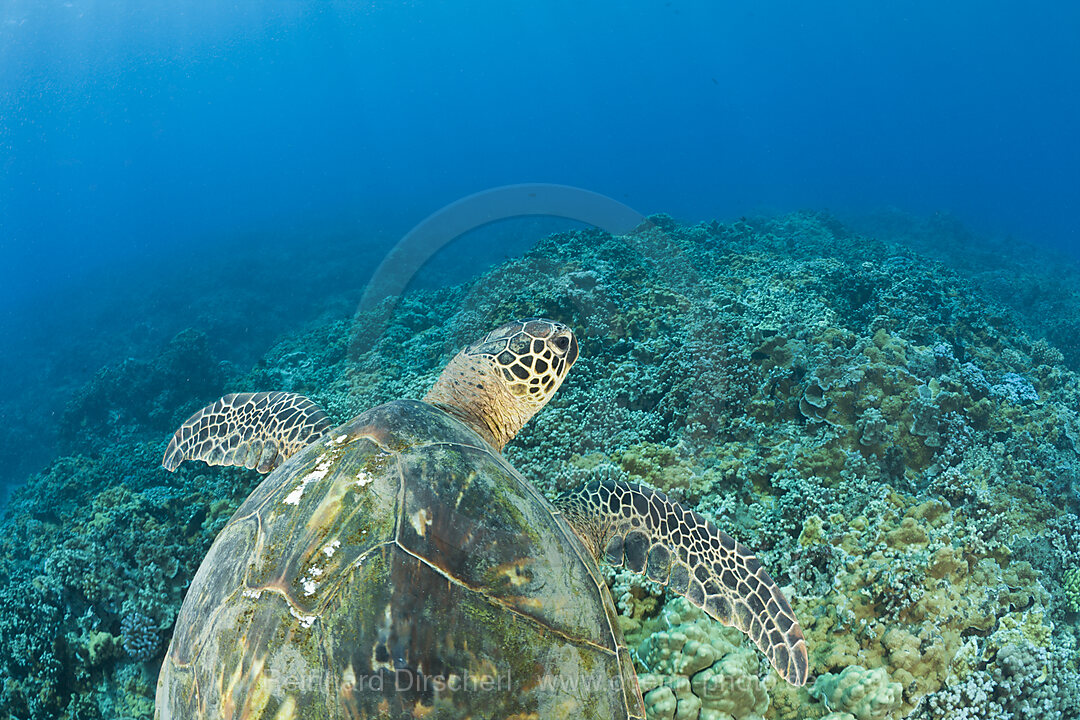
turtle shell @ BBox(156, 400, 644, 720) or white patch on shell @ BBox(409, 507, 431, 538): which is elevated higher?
white patch on shell @ BBox(409, 507, 431, 538)

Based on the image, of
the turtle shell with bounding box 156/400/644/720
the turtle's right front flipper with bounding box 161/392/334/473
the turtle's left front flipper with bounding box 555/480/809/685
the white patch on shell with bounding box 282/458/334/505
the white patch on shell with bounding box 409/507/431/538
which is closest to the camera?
the turtle shell with bounding box 156/400/644/720

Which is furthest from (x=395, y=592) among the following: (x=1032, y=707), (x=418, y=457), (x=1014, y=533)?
(x=1014, y=533)

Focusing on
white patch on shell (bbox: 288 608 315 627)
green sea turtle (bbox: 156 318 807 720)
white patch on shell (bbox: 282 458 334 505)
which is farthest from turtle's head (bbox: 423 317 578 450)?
white patch on shell (bbox: 288 608 315 627)

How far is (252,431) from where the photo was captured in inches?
112

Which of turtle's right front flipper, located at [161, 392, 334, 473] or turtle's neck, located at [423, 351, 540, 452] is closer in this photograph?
turtle's neck, located at [423, 351, 540, 452]

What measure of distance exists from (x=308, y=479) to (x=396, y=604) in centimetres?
57

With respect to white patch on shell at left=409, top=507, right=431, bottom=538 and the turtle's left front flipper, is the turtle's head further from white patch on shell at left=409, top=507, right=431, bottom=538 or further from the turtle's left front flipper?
white patch on shell at left=409, top=507, right=431, bottom=538

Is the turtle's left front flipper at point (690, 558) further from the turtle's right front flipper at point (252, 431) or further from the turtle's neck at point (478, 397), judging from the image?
the turtle's right front flipper at point (252, 431)

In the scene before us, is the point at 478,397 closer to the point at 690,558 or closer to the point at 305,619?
the point at 690,558

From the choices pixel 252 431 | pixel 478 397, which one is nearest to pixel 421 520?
pixel 478 397

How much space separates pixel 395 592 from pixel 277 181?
193ft

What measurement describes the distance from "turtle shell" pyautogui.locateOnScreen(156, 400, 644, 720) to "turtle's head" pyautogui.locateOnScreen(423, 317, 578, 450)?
0.79 meters

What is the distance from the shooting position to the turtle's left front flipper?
6.55ft

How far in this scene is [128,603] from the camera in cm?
292
